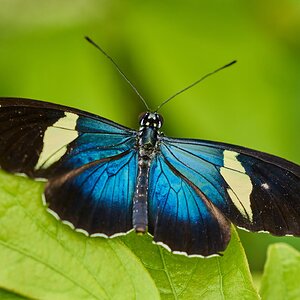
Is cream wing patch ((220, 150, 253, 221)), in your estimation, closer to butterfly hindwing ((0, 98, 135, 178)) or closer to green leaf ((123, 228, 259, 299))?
green leaf ((123, 228, 259, 299))

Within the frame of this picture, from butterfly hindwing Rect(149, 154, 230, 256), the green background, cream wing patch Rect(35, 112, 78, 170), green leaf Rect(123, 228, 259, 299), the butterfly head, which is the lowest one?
green leaf Rect(123, 228, 259, 299)

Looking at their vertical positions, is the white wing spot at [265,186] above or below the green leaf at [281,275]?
above

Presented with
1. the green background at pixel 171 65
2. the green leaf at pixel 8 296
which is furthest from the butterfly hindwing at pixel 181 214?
the green background at pixel 171 65

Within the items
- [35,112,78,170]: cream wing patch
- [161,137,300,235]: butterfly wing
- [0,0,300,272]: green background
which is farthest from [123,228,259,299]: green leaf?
[0,0,300,272]: green background

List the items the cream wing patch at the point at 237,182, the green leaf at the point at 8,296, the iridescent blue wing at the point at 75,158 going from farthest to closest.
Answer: the cream wing patch at the point at 237,182, the iridescent blue wing at the point at 75,158, the green leaf at the point at 8,296

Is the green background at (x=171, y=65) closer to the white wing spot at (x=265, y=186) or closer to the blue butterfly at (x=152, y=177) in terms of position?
the blue butterfly at (x=152, y=177)

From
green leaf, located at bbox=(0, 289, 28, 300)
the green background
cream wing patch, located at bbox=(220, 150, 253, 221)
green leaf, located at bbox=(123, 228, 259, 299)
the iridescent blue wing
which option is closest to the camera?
green leaf, located at bbox=(0, 289, 28, 300)

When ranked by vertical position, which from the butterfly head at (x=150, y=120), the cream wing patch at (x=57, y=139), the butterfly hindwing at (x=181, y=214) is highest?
the butterfly head at (x=150, y=120)

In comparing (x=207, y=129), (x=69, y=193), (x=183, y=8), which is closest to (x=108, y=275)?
(x=69, y=193)
